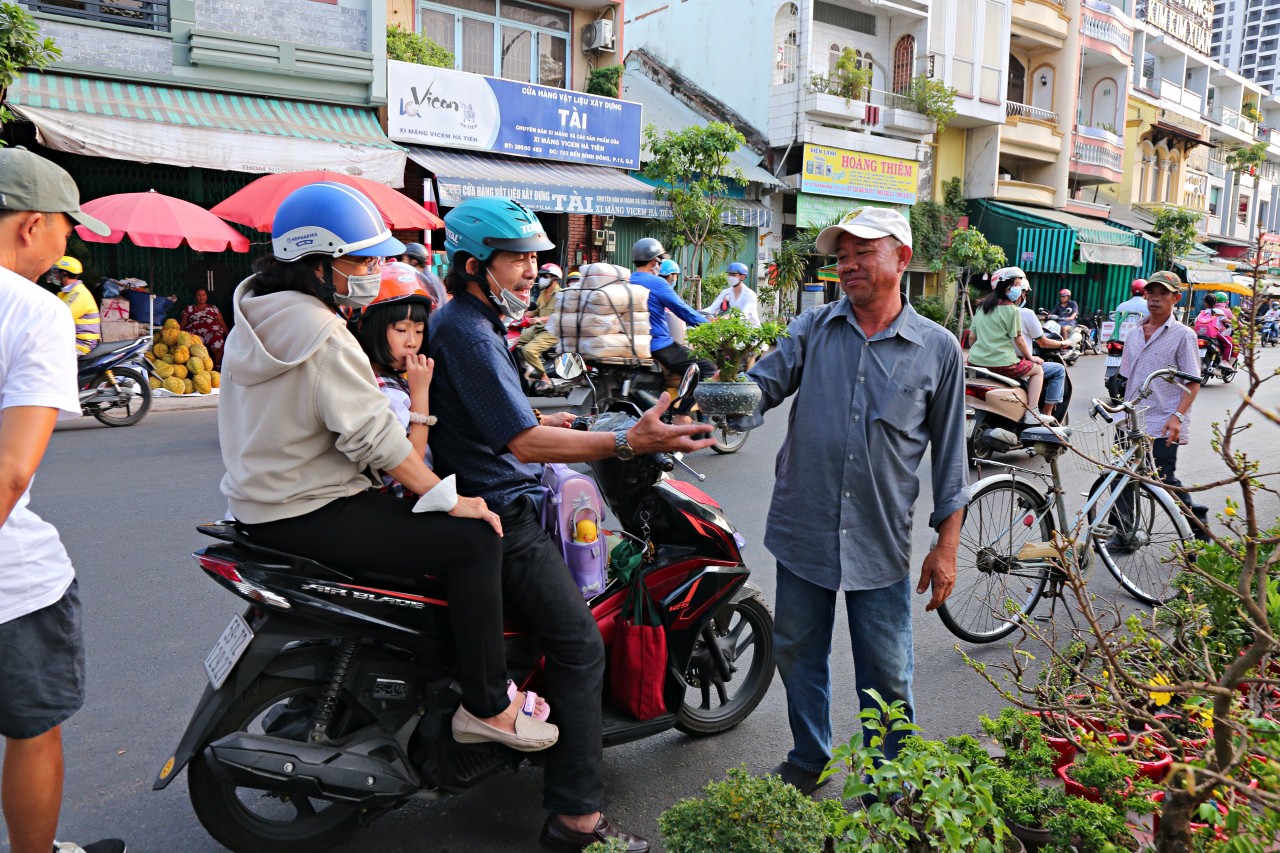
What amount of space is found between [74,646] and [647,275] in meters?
6.66

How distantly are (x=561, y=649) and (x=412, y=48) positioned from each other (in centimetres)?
1495

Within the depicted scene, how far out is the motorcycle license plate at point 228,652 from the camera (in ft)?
8.20

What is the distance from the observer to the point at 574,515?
9.71 feet

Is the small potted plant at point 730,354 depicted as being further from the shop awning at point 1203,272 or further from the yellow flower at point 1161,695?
the shop awning at point 1203,272

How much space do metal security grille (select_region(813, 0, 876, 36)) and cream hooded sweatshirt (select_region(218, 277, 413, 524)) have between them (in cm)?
2482

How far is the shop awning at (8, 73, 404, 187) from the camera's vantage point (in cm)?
1152

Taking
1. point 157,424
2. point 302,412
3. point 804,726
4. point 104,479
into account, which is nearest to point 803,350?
point 804,726

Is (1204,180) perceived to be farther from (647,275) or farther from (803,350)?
(803,350)

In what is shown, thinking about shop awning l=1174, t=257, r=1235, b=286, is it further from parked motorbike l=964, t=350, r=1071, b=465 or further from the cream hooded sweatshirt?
the cream hooded sweatshirt

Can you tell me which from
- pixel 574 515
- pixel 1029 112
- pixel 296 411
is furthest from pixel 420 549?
pixel 1029 112

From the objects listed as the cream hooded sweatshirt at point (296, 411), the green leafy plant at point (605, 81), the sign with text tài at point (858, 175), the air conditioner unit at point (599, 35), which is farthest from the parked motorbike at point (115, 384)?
the sign with text tài at point (858, 175)

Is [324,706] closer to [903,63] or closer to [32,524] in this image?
[32,524]

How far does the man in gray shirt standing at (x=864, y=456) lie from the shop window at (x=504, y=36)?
1576 centimetres

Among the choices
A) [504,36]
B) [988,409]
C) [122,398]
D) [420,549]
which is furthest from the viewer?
[504,36]
